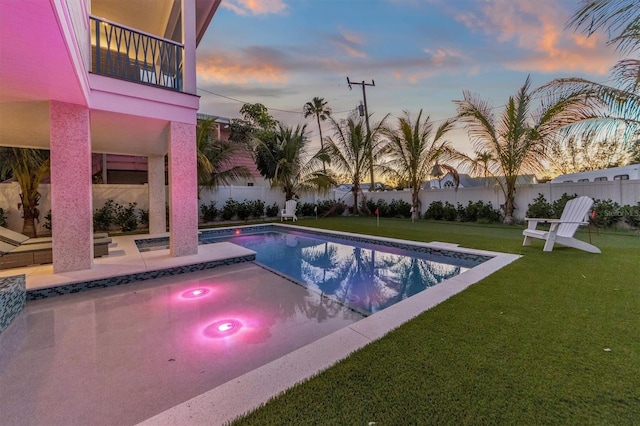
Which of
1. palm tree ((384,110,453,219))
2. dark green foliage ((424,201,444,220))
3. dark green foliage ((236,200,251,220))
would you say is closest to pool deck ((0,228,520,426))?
palm tree ((384,110,453,219))

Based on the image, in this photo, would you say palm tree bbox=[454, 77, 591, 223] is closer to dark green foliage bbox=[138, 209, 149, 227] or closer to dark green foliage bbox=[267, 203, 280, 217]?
dark green foliage bbox=[267, 203, 280, 217]

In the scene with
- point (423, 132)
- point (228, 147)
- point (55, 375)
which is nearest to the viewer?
point (55, 375)

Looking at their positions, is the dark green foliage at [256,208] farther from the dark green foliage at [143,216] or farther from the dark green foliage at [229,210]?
the dark green foliage at [143,216]

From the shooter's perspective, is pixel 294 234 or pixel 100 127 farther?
pixel 294 234

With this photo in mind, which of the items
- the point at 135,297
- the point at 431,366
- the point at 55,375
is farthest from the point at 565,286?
the point at 135,297

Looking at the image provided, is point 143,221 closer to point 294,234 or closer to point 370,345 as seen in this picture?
point 294,234

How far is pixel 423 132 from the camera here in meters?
13.2

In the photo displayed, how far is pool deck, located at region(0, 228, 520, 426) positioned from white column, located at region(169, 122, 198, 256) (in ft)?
2.09

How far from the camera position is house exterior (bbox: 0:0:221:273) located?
9.39 feet

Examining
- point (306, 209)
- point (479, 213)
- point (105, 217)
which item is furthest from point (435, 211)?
point (105, 217)

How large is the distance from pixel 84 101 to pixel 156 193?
5.43 meters

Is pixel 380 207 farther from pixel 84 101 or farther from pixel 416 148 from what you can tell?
pixel 84 101

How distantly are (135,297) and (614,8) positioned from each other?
7.81 meters

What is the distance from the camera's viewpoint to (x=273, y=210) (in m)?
16.3
